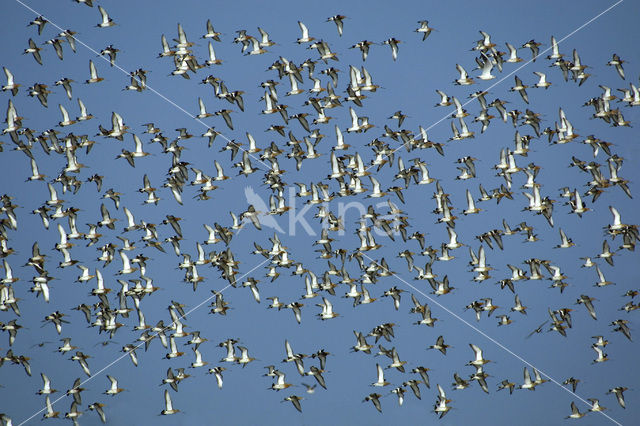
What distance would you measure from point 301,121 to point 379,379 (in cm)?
1530

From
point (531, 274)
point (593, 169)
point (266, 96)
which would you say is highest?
point (266, 96)

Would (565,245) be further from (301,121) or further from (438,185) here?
(301,121)

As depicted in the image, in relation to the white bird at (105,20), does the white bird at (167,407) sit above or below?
below

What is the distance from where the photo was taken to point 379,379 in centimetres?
5666

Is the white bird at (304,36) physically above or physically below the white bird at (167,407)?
above

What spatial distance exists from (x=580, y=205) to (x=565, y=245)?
3545 mm

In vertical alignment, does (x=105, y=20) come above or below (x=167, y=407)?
above

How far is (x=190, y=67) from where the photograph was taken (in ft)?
185

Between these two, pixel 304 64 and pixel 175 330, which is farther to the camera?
pixel 175 330

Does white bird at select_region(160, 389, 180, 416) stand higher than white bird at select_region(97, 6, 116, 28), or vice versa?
white bird at select_region(97, 6, 116, 28)

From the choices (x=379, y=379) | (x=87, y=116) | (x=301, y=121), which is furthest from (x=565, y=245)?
(x=87, y=116)

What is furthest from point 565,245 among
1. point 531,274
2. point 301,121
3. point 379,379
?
point 301,121

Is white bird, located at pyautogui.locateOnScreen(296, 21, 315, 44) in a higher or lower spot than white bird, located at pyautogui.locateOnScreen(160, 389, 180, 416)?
higher

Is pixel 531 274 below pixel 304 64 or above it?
below
